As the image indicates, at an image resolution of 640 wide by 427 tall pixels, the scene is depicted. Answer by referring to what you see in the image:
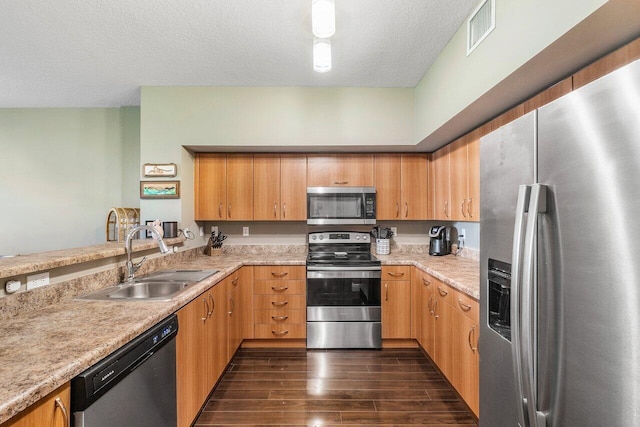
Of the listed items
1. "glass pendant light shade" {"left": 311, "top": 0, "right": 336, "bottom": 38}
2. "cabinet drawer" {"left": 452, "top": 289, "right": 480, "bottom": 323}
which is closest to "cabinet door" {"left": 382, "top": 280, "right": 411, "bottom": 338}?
"cabinet drawer" {"left": 452, "top": 289, "right": 480, "bottom": 323}

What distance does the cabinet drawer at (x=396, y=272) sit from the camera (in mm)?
2994

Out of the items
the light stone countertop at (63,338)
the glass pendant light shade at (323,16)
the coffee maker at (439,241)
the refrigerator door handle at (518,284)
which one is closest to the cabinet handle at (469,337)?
the light stone countertop at (63,338)

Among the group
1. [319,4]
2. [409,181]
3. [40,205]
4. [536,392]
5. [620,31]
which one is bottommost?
[536,392]

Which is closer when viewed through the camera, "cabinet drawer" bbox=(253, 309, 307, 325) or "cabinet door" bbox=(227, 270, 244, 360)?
"cabinet door" bbox=(227, 270, 244, 360)

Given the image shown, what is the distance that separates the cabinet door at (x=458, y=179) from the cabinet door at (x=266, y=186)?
176 cm

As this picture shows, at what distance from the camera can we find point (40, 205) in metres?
3.70

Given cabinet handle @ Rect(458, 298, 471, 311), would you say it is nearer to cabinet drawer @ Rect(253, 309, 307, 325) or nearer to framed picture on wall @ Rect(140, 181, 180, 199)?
cabinet drawer @ Rect(253, 309, 307, 325)

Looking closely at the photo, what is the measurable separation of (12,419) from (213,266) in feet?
6.29

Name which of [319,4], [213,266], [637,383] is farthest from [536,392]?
[213,266]

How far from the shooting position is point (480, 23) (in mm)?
1813

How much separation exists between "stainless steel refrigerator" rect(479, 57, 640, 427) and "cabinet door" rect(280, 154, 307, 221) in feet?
7.65

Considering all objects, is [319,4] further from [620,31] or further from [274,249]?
[274,249]

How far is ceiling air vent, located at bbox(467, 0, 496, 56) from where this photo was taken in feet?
5.53

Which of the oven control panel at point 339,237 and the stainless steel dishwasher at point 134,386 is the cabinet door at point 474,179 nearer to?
the oven control panel at point 339,237
